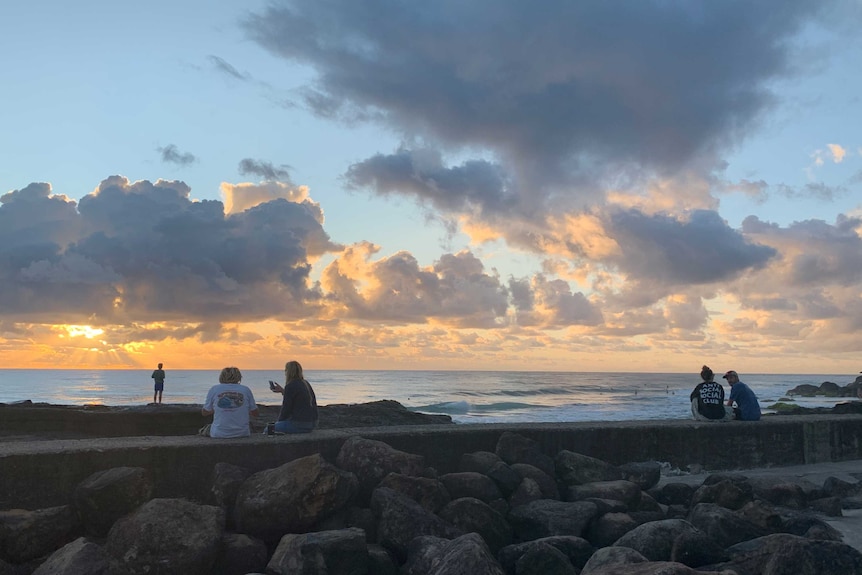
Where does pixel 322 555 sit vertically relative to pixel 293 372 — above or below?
below

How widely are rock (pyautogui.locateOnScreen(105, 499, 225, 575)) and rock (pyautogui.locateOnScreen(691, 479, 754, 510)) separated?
4.82 metres

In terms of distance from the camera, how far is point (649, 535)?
5559 mm

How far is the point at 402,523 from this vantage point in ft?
19.3

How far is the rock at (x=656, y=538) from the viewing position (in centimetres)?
539

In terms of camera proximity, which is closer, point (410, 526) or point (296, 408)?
point (410, 526)

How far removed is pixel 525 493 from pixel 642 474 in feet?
6.51

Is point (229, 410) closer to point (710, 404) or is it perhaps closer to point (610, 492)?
point (610, 492)

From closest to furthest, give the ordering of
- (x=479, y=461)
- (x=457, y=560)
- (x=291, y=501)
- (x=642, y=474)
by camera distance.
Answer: (x=457, y=560) → (x=291, y=501) → (x=479, y=461) → (x=642, y=474)

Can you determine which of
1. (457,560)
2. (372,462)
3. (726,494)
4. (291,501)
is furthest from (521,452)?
(457,560)

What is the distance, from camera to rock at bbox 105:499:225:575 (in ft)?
16.8

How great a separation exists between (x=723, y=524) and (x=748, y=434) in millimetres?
4408

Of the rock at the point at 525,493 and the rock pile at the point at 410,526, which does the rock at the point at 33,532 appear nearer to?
the rock pile at the point at 410,526

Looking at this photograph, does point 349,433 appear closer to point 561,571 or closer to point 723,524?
point 561,571

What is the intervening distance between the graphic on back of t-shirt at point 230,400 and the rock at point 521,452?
9.97ft
